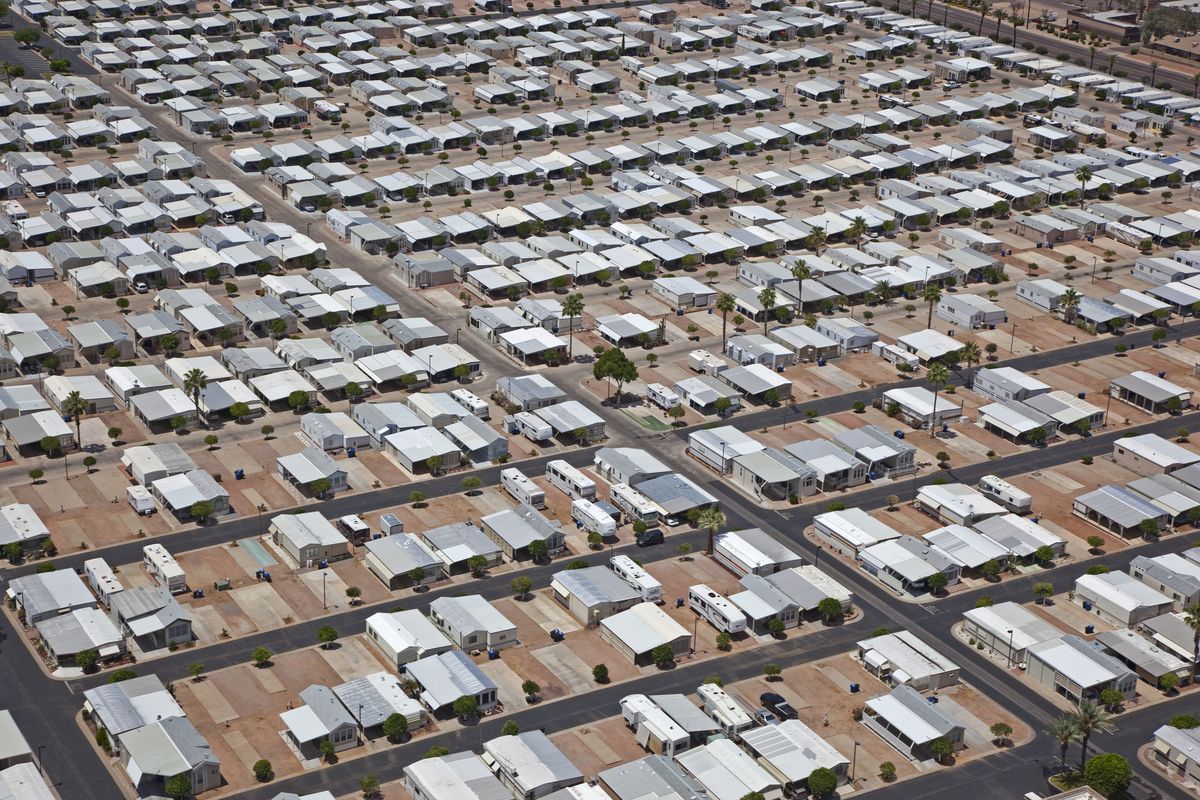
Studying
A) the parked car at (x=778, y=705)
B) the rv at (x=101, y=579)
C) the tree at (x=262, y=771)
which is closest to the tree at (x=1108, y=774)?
the parked car at (x=778, y=705)


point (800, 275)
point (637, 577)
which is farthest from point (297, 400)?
point (800, 275)

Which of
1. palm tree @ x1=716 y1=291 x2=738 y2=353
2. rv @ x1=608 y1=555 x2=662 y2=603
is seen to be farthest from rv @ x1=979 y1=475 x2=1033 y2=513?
palm tree @ x1=716 y1=291 x2=738 y2=353

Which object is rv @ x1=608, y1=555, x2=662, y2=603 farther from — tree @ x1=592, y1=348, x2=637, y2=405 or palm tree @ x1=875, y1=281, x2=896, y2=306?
palm tree @ x1=875, y1=281, x2=896, y2=306

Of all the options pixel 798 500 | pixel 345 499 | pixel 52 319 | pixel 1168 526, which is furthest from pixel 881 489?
pixel 52 319

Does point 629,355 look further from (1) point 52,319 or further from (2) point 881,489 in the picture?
(1) point 52,319

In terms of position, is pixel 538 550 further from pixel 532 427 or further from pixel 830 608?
pixel 830 608

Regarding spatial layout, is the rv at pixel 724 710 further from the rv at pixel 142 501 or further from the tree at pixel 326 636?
the rv at pixel 142 501
